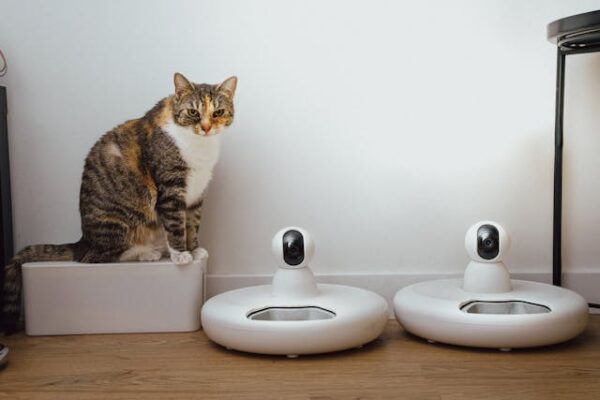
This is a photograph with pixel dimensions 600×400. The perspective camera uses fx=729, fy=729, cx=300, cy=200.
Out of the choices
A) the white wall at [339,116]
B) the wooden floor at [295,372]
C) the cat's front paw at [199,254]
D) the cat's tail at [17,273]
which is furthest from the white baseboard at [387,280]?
the cat's tail at [17,273]

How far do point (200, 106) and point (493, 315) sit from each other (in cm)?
90

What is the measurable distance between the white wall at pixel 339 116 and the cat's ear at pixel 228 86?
193mm

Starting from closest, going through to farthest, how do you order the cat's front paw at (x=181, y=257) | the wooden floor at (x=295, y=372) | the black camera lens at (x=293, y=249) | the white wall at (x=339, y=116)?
the wooden floor at (x=295, y=372), the black camera lens at (x=293, y=249), the cat's front paw at (x=181, y=257), the white wall at (x=339, y=116)

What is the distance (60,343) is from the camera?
6.24 ft

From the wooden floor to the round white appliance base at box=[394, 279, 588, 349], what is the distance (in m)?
0.04

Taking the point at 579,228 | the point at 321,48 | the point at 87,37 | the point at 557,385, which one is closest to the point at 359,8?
the point at 321,48

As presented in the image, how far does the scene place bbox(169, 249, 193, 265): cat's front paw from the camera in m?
1.95

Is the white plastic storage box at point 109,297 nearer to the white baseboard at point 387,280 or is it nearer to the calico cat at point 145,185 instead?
the calico cat at point 145,185

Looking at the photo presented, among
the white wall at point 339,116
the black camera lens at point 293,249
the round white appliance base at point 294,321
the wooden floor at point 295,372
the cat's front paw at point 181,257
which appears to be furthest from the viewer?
the white wall at point 339,116

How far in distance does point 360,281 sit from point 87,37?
1074 mm

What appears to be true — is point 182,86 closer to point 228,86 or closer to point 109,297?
point 228,86

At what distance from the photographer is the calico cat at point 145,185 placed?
191 cm

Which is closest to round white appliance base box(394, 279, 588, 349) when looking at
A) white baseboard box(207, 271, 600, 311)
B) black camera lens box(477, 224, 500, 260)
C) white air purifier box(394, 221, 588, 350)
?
white air purifier box(394, 221, 588, 350)

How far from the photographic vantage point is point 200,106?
188 cm
